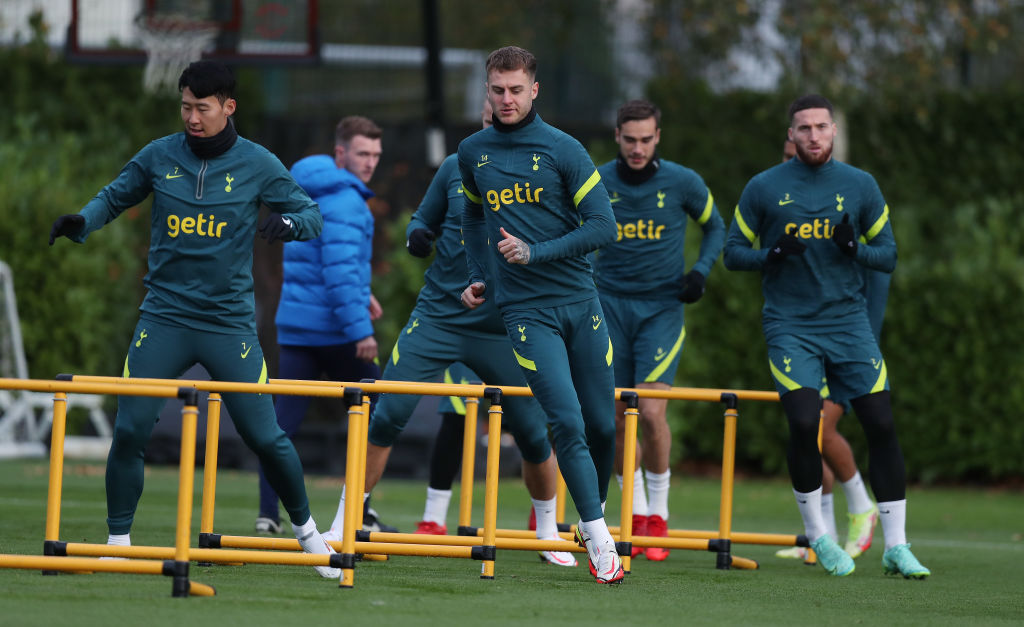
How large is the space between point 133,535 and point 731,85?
12.1 metres

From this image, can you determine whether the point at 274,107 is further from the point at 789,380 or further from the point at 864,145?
the point at 789,380

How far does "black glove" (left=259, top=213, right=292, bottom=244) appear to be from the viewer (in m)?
6.18

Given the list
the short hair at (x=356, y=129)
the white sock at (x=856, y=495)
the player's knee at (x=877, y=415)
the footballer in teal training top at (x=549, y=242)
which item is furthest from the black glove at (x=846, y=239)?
the short hair at (x=356, y=129)

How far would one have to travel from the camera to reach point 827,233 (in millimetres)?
8062

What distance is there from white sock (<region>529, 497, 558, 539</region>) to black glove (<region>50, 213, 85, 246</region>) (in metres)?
2.86

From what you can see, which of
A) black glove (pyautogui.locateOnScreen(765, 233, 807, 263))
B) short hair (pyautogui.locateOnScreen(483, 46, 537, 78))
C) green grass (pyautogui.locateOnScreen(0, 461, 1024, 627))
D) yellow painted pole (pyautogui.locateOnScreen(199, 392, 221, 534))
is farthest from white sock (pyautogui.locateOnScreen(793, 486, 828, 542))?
yellow painted pole (pyautogui.locateOnScreen(199, 392, 221, 534))

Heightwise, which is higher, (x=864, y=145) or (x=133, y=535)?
(x=864, y=145)

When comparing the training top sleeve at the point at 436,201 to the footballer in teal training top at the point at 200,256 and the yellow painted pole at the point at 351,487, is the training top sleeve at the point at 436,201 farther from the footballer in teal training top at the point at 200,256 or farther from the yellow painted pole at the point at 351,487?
the yellow painted pole at the point at 351,487

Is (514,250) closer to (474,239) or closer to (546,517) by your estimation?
(474,239)

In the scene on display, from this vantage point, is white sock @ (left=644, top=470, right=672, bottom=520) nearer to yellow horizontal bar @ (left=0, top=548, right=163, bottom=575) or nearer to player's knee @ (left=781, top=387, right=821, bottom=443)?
player's knee @ (left=781, top=387, right=821, bottom=443)

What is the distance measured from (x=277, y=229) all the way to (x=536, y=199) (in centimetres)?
119

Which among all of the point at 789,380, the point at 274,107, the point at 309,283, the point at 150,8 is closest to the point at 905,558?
the point at 789,380

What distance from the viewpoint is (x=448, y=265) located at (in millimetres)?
7848

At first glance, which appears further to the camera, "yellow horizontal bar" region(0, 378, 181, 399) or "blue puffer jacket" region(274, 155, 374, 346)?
"blue puffer jacket" region(274, 155, 374, 346)
